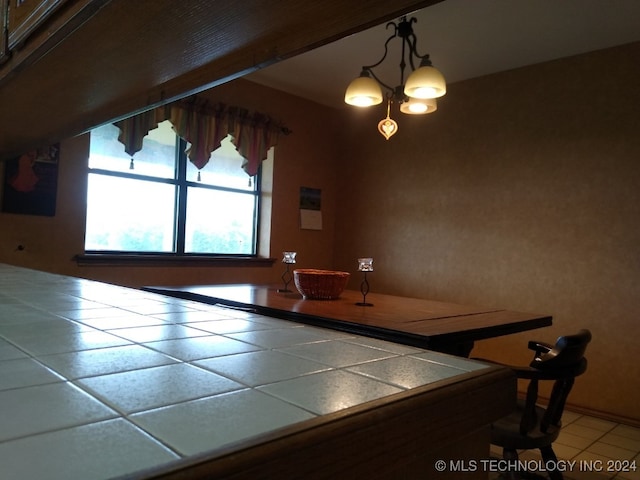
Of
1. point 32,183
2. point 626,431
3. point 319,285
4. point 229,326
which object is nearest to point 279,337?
point 229,326

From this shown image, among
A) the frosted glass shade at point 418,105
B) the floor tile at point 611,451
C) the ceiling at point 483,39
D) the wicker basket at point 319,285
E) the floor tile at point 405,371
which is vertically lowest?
the floor tile at point 611,451

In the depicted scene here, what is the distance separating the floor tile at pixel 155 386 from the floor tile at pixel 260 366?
2 centimetres

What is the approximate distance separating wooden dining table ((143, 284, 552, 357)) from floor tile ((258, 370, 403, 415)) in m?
1.17

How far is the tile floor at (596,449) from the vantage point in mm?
2279

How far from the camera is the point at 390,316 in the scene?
6.48ft

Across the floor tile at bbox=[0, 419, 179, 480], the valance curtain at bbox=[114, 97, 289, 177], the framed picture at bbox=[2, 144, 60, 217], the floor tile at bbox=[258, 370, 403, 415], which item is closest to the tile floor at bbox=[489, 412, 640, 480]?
the floor tile at bbox=[258, 370, 403, 415]

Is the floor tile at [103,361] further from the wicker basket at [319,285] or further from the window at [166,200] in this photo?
the window at [166,200]

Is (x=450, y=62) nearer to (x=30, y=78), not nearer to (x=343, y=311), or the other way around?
(x=343, y=311)

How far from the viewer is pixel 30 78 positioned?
116cm

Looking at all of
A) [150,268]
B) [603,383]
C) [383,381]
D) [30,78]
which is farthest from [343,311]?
[603,383]

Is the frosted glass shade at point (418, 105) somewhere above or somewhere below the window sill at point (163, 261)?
above

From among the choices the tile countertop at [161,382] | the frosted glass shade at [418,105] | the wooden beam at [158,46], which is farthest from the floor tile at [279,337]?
the frosted glass shade at [418,105]

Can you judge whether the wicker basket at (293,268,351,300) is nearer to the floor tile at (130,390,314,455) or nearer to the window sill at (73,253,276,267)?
the window sill at (73,253,276,267)

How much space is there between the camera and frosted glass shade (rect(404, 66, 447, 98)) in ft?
7.29
